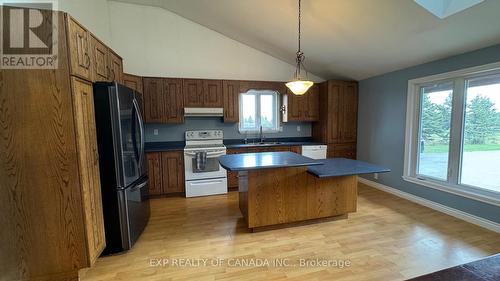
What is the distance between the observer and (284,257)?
2.10 meters

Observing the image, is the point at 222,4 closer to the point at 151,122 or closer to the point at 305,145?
the point at 151,122

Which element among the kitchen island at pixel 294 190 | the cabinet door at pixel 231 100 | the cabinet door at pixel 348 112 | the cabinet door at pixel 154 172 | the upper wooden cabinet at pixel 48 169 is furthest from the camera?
the cabinet door at pixel 348 112

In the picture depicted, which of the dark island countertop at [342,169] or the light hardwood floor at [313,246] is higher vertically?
the dark island countertop at [342,169]

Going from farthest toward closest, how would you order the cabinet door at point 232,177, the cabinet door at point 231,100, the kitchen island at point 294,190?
1. the cabinet door at point 231,100
2. the cabinet door at point 232,177
3. the kitchen island at point 294,190

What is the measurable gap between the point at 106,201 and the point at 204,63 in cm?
316

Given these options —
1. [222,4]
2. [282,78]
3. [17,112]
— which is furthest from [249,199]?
[282,78]

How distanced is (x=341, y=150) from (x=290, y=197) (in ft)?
8.57

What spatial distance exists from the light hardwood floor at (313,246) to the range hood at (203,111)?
176cm

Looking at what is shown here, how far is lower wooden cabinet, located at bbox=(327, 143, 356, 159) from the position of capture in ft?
15.1

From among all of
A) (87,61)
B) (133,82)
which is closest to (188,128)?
(133,82)

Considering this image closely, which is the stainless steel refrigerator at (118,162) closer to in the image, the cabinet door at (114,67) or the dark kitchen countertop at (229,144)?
the cabinet door at (114,67)

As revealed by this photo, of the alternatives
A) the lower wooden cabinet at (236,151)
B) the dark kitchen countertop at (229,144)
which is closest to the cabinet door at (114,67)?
the dark kitchen countertop at (229,144)

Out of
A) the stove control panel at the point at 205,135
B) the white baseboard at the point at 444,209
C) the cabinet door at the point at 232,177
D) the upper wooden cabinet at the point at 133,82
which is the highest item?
the upper wooden cabinet at the point at 133,82

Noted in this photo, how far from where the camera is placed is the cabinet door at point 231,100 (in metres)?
4.17
